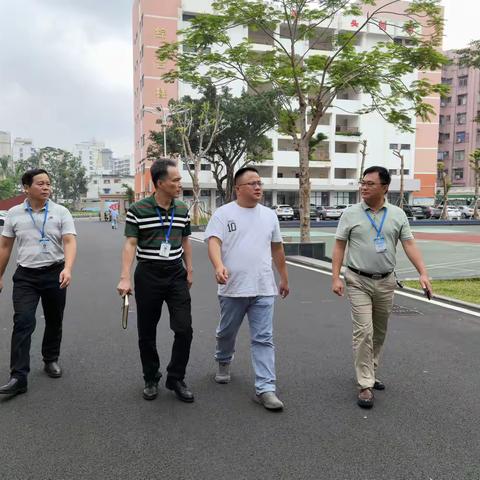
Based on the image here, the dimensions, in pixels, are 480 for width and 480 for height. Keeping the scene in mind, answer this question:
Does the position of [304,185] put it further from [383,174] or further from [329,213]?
[329,213]

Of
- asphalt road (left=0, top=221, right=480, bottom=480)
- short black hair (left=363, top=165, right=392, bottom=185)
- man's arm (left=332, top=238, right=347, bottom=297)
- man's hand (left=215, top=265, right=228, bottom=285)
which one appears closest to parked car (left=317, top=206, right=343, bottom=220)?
asphalt road (left=0, top=221, right=480, bottom=480)

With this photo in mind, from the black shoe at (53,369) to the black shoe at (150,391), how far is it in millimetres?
941

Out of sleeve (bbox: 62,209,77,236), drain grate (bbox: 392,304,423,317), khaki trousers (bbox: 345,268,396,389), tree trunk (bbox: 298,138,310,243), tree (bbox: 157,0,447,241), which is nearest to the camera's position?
khaki trousers (bbox: 345,268,396,389)

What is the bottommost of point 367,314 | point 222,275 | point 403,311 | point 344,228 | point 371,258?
point 403,311

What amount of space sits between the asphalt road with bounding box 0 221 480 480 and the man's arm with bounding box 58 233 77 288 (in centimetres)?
88

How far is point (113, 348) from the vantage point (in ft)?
16.6

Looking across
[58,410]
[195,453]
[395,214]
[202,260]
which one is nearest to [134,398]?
[58,410]

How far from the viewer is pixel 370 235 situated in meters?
3.81

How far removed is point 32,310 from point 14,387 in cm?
60

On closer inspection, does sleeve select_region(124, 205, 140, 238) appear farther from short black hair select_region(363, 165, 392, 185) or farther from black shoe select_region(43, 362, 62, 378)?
short black hair select_region(363, 165, 392, 185)

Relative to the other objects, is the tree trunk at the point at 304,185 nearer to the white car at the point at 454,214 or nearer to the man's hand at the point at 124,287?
the man's hand at the point at 124,287

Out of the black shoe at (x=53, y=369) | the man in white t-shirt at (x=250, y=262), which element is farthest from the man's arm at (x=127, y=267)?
the black shoe at (x=53, y=369)

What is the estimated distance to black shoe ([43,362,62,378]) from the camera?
4.21 meters

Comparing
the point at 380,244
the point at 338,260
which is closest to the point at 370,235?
the point at 380,244
